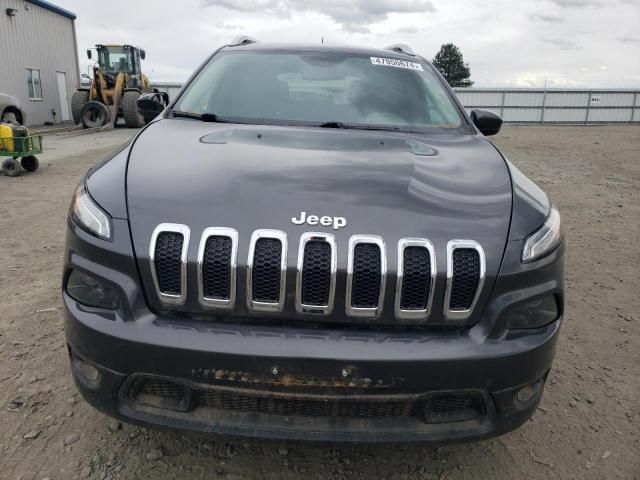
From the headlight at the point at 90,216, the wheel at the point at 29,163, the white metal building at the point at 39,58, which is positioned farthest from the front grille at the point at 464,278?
the white metal building at the point at 39,58

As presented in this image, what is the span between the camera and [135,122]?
60.0 ft

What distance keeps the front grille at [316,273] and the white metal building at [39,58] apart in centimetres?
2142

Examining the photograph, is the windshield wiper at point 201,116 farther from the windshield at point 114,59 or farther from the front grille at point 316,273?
the windshield at point 114,59

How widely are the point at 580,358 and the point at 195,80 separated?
2708mm

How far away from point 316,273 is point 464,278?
46 cm

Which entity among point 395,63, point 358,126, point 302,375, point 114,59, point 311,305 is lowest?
point 302,375

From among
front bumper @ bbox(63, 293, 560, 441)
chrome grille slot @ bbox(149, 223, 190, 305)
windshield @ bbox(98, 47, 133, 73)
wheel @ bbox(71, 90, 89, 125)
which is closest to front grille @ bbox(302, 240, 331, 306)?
front bumper @ bbox(63, 293, 560, 441)

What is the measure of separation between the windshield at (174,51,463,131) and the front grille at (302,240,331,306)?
48.6 inches

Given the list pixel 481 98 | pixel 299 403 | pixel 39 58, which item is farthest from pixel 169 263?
pixel 481 98

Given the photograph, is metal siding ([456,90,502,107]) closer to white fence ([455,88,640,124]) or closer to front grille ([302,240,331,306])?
white fence ([455,88,640,124])

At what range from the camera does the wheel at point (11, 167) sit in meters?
7.93

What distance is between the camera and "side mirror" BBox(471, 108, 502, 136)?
310 cm

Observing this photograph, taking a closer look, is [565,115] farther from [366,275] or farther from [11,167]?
[366,275]

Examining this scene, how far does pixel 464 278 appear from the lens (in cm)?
160
